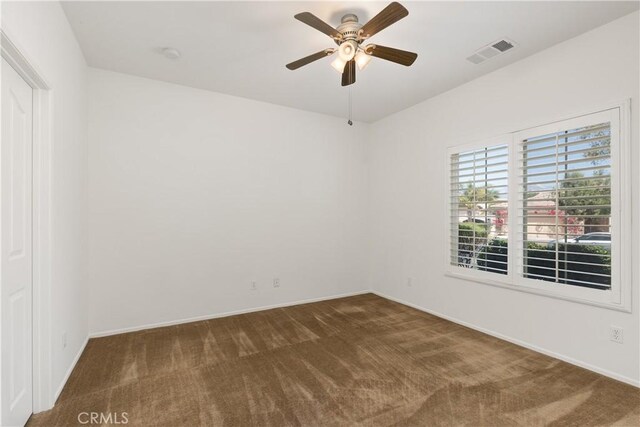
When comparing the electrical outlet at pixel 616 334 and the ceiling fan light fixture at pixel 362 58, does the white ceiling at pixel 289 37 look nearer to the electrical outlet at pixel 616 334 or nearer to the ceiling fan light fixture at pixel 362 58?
the ceiling fan light fixture at pixel 362 58

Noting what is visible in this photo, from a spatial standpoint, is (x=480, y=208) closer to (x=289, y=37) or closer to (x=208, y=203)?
(x=289, y=37)

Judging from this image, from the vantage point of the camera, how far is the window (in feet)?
8.10

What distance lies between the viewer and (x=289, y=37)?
2699mm

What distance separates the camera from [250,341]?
3188 mm

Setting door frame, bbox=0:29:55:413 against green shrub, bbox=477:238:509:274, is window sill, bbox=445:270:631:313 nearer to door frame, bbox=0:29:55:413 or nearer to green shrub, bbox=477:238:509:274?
green shrub, bbox=477:238:509:274

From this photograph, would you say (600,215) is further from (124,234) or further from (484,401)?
(124,234)

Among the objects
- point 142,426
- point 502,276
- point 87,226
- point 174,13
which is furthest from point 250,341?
point 174,13

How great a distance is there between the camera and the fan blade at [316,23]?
196cm

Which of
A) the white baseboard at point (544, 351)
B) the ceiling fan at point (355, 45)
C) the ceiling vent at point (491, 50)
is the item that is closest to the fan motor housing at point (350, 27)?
the ceiling fan at point (355, 45)

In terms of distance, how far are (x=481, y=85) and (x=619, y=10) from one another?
1.22 m

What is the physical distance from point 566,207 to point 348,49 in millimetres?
A: 2421

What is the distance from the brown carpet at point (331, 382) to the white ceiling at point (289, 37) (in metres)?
2.96

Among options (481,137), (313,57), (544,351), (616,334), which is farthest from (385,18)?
(544,351)

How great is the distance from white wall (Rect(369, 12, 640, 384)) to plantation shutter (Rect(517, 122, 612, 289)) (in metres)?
0.19
